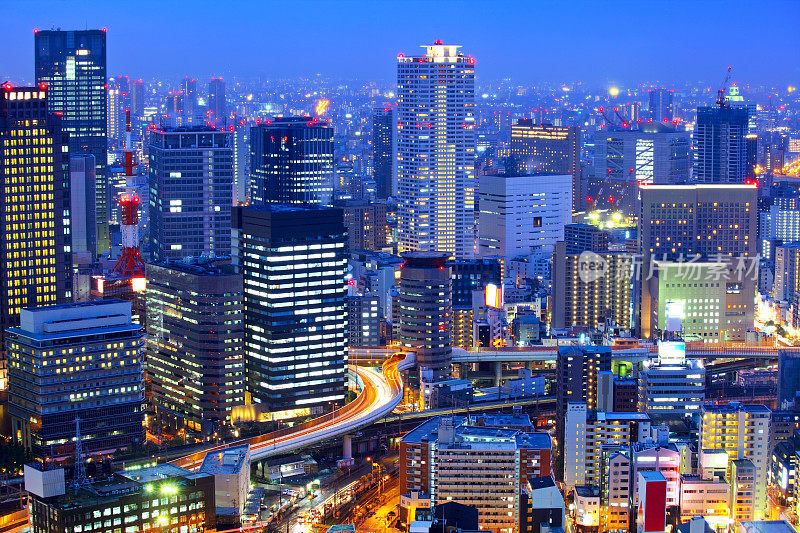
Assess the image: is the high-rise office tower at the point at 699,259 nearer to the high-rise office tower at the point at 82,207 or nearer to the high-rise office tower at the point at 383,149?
the high-rise office tower at the point at 82,207

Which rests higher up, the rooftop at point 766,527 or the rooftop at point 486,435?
the rooftop at point 486,435

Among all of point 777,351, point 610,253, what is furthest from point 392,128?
point 777,351

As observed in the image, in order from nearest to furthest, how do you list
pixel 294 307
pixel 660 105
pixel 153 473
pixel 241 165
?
pixel 153 473 → pixel 294 307 → pixel 241 165 → pixel 660 105

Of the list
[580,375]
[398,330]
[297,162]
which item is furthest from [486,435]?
[297,162]

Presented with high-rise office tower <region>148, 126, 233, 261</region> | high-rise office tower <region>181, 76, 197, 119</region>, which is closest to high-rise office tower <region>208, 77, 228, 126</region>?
high-rise office tower <region>181, 76, 197, 119</region>

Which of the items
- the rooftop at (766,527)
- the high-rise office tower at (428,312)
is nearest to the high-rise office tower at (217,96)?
the high-rise office tower at (428,312)

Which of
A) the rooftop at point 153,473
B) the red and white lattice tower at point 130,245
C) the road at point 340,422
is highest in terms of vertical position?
the red and white lattice tower at point 130,245

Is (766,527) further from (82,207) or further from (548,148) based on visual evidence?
(548,148)
